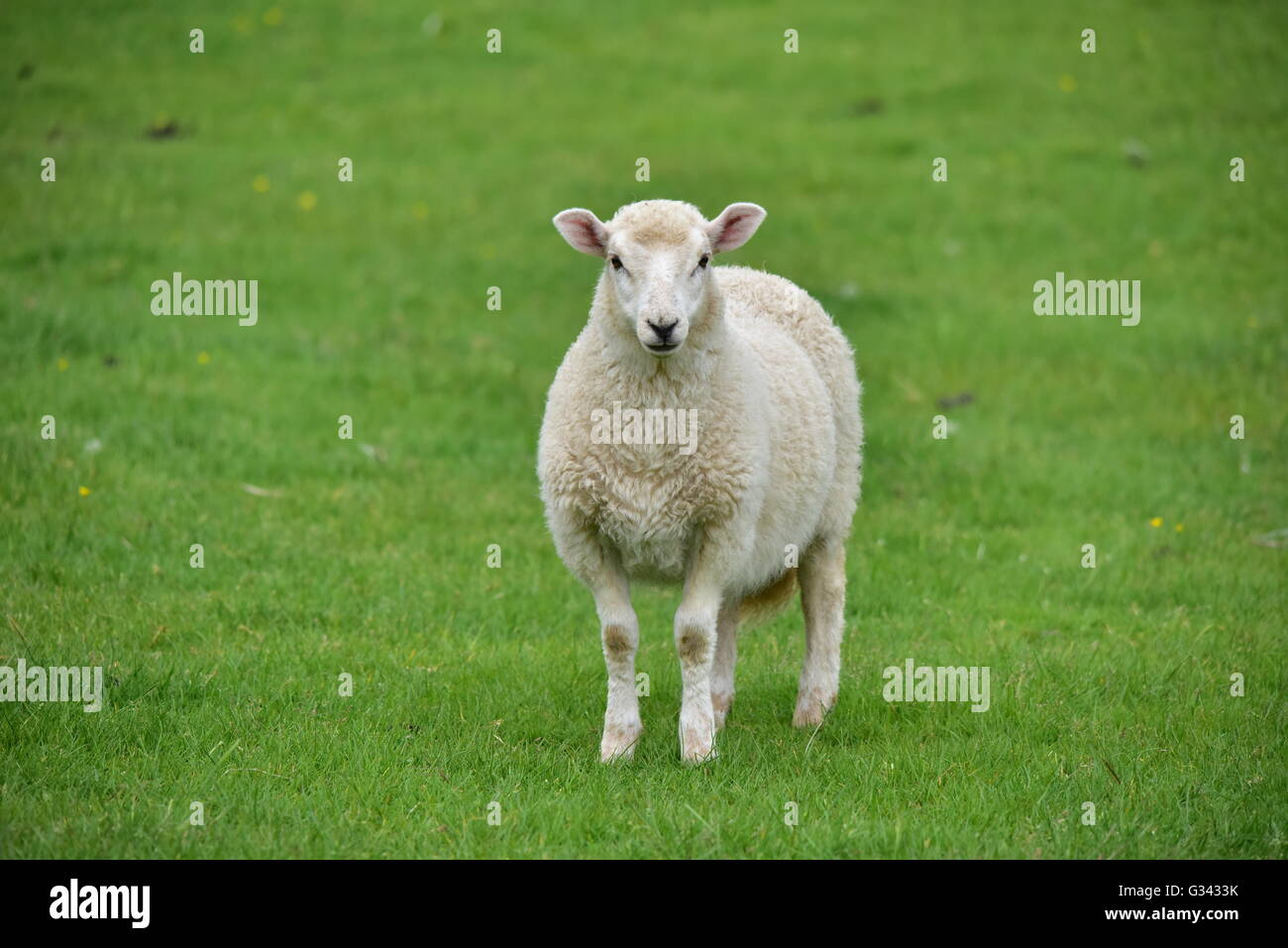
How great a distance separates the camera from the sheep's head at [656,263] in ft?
18.2

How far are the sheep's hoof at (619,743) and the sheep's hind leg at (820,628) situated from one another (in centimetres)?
90

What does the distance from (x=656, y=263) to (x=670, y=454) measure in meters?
0.74

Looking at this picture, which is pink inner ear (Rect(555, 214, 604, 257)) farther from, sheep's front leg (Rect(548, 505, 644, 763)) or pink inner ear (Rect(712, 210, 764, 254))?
sheep's front leg (Rect(548, 505, 644, 763))

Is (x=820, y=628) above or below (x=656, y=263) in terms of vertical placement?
below

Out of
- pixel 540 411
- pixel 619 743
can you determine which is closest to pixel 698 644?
pixel 619 743

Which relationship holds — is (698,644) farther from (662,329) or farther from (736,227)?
(736,227)

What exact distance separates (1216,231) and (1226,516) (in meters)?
5.95

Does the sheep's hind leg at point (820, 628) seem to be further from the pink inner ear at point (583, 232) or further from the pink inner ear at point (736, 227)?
the pink inner ear at point (583, 232)

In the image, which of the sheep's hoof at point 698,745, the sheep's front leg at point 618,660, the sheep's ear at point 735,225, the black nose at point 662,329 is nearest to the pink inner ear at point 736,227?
the sheep's ear at point 735,225

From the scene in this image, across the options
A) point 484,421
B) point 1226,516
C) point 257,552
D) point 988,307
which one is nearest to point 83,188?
point 484,421

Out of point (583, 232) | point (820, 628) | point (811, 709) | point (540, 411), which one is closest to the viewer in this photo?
point (583, 232)

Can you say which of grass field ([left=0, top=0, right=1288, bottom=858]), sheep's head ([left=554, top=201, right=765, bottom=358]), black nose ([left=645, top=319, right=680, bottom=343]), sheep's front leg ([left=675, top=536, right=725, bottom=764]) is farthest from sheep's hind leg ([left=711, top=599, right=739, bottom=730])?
black nose ([left=645, top=319, right=680, bottom=343])

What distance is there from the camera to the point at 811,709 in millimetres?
6617

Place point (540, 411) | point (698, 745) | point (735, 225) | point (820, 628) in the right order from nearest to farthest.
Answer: point (698, 745), point (735, 225), point (820, 628), point (540, 411)
